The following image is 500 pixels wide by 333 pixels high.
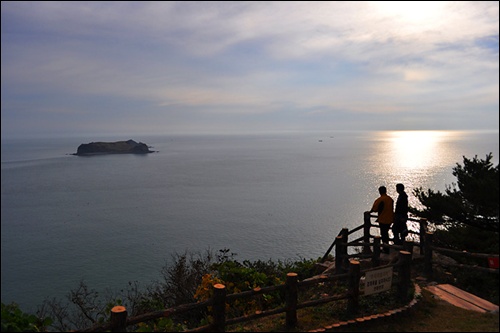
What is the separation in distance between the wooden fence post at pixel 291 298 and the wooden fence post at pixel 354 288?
1327mm

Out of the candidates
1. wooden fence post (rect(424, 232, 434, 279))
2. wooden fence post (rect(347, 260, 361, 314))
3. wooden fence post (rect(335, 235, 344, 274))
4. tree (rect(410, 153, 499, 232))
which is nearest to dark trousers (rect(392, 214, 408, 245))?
wooden fence post (rect(424, 232, 434, 279))

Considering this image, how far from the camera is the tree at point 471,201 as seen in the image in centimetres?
1091

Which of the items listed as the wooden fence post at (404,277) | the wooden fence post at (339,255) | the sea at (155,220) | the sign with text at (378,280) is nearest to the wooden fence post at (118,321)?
the sign with text at (378,280)

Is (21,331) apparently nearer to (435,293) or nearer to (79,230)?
(435,293)

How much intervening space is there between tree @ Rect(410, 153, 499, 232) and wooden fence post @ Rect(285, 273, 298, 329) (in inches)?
296

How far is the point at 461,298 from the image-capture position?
8344 mm

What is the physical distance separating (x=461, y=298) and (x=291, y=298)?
4.46 m

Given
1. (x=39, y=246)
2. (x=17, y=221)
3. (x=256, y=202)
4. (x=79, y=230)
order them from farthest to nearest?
(x=256, y=202) → (x=17, y=221) → (x=79, y=230) → (x=39, y=246)

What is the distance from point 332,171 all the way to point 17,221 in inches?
3273

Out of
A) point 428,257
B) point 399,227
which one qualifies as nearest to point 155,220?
point 399,227

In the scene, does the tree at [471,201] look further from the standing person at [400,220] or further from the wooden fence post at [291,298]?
the wooden fence post at [291,298]

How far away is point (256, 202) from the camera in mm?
66688

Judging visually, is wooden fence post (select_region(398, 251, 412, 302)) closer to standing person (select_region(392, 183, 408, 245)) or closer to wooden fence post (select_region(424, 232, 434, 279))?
wooden fence post (select_region(424, 232, 434, 279))

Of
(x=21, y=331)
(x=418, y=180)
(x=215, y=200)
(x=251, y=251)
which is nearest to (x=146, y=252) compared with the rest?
(x=251, y=251)
